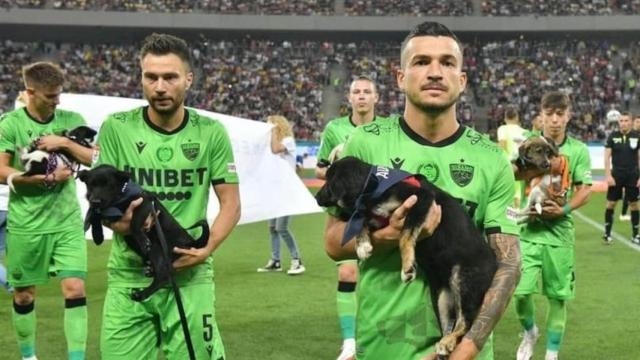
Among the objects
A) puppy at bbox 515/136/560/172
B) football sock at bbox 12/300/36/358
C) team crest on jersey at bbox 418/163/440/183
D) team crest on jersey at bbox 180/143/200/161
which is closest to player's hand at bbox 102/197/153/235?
team crest on jersey at bbox 180/143/200/161

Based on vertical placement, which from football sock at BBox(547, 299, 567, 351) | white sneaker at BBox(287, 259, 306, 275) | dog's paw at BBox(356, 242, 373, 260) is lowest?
white sneaker at BBox(287, 259, 306, 275)

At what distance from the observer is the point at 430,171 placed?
3.17 metres

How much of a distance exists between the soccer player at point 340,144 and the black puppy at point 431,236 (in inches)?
159

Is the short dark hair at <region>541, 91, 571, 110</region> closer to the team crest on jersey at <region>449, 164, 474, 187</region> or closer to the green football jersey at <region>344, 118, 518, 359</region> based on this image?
the green football jersey at <region>344, 118, 518, 359</region>

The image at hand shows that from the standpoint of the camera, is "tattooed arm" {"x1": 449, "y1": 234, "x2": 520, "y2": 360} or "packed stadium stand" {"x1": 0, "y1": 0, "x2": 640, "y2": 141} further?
"packed stadium stand" {"x1": 0, "y1": 0, "x2": 640, "y2": 141}

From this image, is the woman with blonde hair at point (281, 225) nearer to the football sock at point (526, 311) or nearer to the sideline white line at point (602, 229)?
the football sock at point (526, 311)

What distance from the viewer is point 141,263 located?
13.5 feet

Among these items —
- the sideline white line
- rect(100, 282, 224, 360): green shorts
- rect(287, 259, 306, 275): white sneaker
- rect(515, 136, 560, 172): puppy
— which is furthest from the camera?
the sideline white line

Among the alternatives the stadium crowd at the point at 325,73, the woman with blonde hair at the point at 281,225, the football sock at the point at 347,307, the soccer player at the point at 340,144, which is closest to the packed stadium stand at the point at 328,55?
the stadium crowd at the point at 325,73

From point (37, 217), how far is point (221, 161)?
2665mm

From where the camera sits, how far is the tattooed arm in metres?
2.99

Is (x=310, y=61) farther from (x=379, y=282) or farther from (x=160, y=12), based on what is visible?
(x=379, y=282)

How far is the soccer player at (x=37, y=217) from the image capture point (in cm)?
630

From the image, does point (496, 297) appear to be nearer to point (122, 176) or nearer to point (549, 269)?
point (122, 176)
